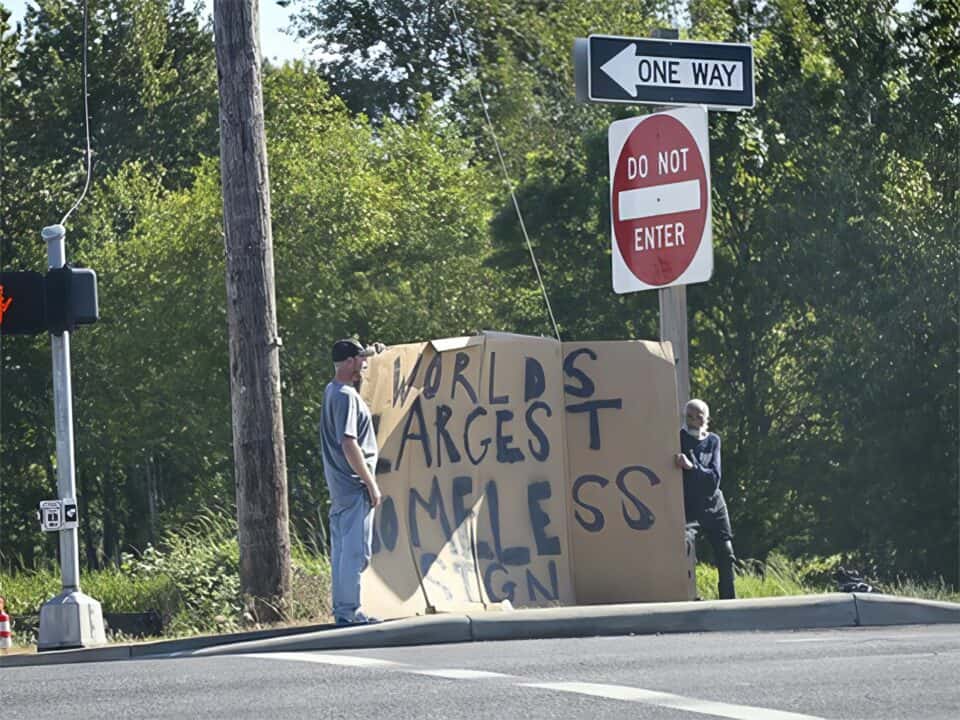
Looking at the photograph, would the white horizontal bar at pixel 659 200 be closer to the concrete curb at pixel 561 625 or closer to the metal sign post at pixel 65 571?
the concrete curb at pixel 561 625

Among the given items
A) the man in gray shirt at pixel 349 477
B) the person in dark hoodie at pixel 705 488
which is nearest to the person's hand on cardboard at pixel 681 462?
the person in dark hoodie at pixel 705 488

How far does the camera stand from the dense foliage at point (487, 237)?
30.2m

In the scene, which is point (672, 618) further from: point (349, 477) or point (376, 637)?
point (349, 477)

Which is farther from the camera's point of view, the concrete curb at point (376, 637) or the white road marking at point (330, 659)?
the concrete curb at point (376, 637)

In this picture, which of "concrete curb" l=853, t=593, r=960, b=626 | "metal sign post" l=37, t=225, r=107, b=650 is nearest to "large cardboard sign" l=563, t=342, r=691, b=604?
"concrete curb" l=853, t=593, r=960, b=626

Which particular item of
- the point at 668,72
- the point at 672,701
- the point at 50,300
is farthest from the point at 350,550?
the point at 672,701

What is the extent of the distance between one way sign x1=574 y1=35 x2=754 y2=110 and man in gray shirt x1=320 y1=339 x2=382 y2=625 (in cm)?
262

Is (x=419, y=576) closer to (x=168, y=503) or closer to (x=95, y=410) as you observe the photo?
(x=95, y=410)

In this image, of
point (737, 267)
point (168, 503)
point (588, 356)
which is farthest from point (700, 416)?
point (168, 503)

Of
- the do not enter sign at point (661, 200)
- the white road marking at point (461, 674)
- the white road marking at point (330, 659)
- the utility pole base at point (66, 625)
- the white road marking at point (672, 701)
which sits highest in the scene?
the do not enter sign at point (661, 200)

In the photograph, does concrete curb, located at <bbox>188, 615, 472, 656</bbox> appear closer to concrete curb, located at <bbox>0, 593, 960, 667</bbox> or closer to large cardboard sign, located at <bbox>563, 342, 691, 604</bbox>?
Result: concrete curb, located at <bbox>0, 593, 960, 667</bbox>

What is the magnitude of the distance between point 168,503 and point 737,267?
19.8m

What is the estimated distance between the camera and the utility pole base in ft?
40.3

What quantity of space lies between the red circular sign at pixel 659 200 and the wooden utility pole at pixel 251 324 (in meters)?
2.40
